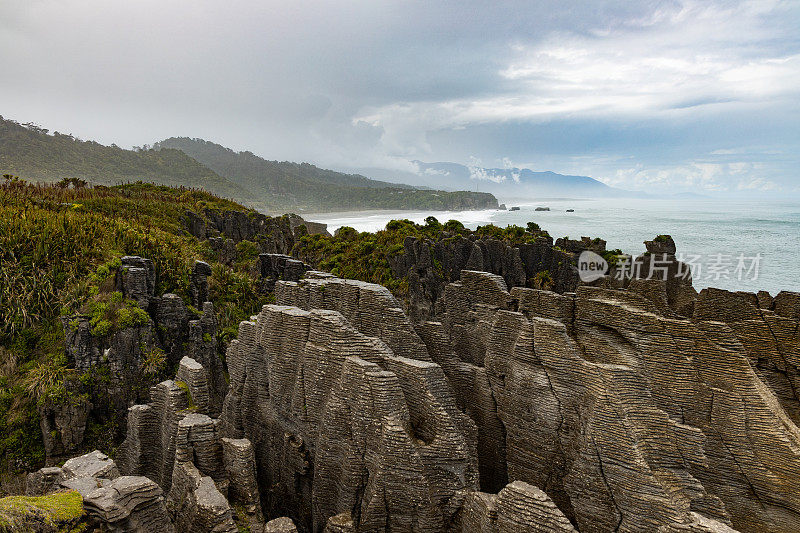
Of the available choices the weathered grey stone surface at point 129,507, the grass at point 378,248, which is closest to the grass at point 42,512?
the weathered grey stone surface at point 129,507

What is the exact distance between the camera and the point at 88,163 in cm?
10275

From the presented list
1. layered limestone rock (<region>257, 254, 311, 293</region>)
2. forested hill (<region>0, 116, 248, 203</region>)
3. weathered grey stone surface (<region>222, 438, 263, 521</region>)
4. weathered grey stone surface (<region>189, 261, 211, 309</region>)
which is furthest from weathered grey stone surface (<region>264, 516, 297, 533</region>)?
forested hill (<region>0, 116, 248, 203</region>)

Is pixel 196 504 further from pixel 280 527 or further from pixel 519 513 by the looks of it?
pixel 519 513

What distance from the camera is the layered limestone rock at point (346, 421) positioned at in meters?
7.11

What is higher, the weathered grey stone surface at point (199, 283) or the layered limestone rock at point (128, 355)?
the weathered grey stone surface at point (199, 283)

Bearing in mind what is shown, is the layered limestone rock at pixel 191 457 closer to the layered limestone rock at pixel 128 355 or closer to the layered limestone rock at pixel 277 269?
the layered limestone rock at pixel 128 355

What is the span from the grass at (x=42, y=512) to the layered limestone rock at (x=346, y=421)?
3871 millimetres

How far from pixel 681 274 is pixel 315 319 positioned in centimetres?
1958

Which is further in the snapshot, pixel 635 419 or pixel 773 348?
pixel 773 348

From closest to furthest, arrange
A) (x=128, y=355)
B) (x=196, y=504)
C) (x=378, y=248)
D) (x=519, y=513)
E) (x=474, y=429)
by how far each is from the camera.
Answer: (x=519, y=513) → (x=196, y=504) → (x=474, y=429) → (x=128, y=355) → (x=378, y=248)

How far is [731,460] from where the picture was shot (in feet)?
26.2

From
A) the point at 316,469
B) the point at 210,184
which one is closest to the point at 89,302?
the point at 316,469

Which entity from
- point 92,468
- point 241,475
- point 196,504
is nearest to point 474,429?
point 241,475

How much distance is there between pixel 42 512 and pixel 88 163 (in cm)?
12526
